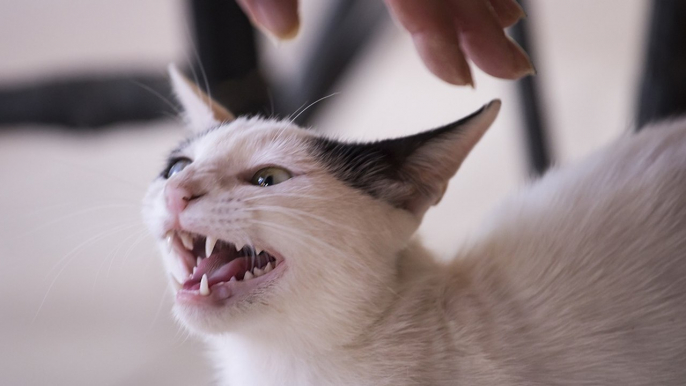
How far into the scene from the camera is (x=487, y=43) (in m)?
0.81

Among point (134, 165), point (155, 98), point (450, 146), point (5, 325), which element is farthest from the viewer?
point (134, 165)

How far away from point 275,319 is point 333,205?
14 centimetres

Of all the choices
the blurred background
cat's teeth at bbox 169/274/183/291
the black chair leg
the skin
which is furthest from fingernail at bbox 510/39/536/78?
the black chair leg

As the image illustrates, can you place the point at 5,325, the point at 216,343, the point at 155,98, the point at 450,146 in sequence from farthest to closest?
the point at 5,325, the point at 155,98, the point at 216,343, the point at 450,146

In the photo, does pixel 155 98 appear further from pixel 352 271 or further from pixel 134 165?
pixel 134 165

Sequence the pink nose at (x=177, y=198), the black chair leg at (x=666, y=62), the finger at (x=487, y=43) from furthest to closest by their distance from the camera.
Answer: the black chair leg at (x=666, y=62)
the finger at (x=487, y=43)
the pink nose at (x=177, y=198)

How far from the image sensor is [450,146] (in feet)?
2.44

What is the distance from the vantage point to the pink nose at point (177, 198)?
2.30ft

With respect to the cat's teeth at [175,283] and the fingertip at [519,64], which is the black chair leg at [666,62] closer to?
the fingertip at [519,64]

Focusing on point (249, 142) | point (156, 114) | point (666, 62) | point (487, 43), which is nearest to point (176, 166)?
point (249, 142)

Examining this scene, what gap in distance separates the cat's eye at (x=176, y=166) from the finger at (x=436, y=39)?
1.05ft

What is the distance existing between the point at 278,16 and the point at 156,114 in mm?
658

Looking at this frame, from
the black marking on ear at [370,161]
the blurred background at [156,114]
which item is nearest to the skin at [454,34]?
the black marking on ear at [370,161]

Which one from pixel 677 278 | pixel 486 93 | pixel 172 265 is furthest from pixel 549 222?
pixel 486 93
